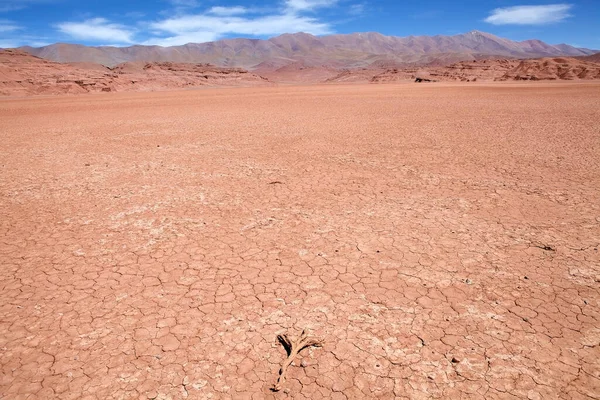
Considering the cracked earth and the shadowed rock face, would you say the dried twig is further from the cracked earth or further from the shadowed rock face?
the shadowed rock face

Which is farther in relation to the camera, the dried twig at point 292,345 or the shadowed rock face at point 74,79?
the shadowed rock face at point 74,79

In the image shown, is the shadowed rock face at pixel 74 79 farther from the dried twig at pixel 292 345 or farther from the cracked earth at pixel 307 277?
the dried twig at pixel 292 345

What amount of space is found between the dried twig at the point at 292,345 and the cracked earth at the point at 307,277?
0.05 meters

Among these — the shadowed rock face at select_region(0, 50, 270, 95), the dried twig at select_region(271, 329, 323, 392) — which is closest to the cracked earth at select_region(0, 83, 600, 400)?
the dried twig at select_region(271, 329, 323, 392)

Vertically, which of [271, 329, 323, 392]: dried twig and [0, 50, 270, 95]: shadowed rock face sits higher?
[0, 50, 270, 95]: shadowed rock face

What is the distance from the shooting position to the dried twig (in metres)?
2.73

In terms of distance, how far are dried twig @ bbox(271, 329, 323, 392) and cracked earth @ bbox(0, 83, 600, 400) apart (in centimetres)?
5

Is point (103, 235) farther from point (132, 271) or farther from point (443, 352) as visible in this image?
point (443, 352)

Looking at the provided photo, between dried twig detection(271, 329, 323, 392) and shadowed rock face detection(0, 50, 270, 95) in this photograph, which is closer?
dried twig detection(271, 329, 323, 392)

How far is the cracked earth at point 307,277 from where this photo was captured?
2.72 metres

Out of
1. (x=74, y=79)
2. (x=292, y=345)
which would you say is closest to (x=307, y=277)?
(x=292, y=345)

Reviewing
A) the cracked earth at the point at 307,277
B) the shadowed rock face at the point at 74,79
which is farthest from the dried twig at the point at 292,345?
the shadowed rock face at the point at 74,79

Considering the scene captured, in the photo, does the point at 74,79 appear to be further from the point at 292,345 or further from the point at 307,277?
the point at 292,345

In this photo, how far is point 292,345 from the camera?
9.64 ft
